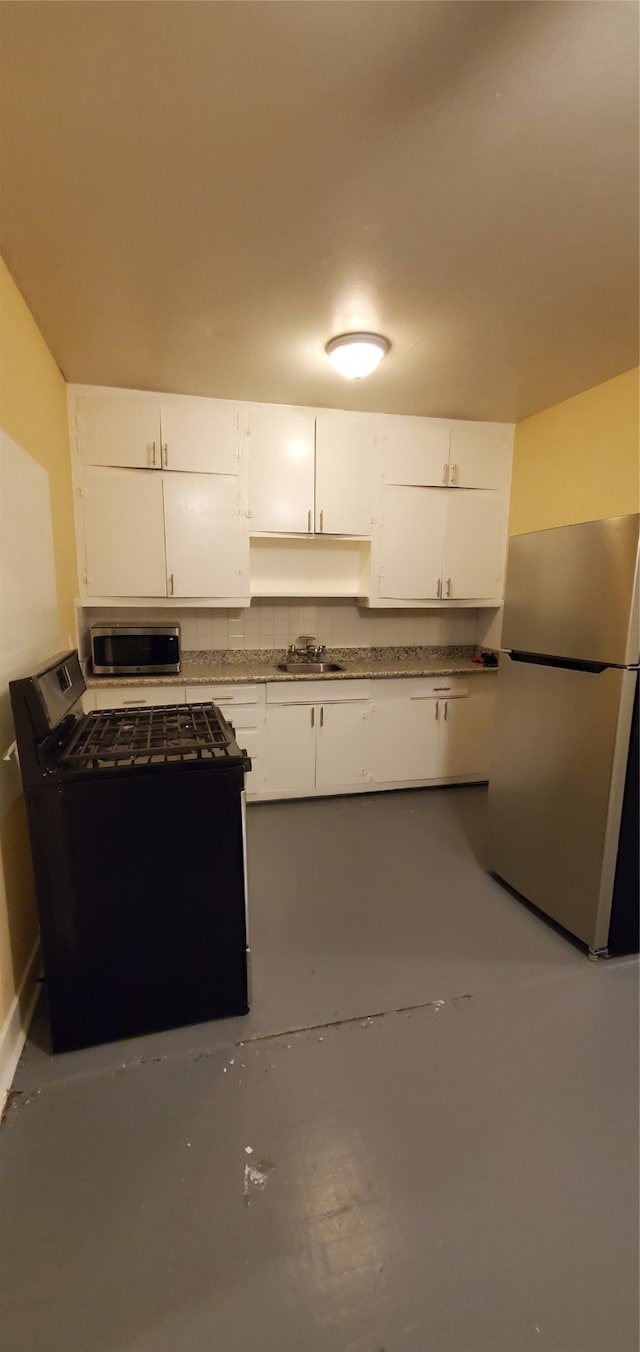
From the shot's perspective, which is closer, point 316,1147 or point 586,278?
point 316,1147

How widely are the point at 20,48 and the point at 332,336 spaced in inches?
54.4

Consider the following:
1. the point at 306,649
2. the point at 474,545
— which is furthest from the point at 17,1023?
the point at 474,545

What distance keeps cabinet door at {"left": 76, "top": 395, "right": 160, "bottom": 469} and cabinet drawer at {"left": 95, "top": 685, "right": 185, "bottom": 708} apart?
4.32 ft

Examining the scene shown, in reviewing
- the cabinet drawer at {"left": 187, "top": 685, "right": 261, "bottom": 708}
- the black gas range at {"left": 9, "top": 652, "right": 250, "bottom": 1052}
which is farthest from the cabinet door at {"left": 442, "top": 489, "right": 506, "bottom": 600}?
the black gas range at {"left": 9, "top": 652, "right": 250, "bottom": 1052}

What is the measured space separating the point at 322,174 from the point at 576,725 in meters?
1.96

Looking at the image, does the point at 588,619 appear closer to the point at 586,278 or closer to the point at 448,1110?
the point at 586,278

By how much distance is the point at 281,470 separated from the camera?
3.13 meters

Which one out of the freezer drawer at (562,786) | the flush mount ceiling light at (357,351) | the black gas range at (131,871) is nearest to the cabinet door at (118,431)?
the flush mount ceiling light at (357,351)

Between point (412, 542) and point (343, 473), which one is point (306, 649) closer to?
point (412, 542)

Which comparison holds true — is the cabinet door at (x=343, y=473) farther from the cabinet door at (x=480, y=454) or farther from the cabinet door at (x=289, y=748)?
the cabinet door at (x=289, y=748)

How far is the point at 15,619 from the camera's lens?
1.64 metres

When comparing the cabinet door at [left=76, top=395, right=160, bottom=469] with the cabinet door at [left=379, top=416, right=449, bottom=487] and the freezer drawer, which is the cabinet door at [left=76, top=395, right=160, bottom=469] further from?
the freezer drawer

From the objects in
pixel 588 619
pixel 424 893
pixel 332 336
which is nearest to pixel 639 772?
pixel 588 619

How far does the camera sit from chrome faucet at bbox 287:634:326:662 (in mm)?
3588
